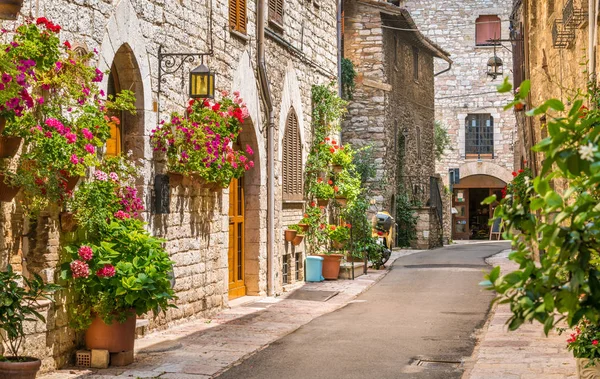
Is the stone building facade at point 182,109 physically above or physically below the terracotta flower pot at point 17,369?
above

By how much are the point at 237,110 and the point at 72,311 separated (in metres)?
3.79

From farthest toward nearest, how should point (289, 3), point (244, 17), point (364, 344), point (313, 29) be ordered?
1. point (313, 29)
2. point (289, 3)
3. point (244, 17)
4. point (364, 344)

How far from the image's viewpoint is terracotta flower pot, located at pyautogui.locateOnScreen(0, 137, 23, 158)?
6719mm

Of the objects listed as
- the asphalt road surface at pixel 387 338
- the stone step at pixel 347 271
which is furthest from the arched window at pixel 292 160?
the asphalt road surface at pixel 387 338

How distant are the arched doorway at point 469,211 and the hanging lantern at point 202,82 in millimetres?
28321

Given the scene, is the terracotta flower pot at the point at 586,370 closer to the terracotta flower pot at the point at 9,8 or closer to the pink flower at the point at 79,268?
the pink flower at the point at 79,268

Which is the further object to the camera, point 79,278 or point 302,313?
point 302,313

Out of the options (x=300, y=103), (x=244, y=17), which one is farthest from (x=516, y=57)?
(x=244, y=17)

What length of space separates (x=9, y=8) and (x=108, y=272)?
2.49m

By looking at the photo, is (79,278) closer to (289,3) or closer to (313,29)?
(289,3)

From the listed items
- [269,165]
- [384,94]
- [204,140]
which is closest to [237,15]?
[269,165]

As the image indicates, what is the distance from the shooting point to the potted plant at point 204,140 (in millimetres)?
9938

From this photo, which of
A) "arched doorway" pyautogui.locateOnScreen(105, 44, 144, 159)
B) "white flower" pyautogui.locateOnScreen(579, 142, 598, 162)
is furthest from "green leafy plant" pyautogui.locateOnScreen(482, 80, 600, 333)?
"arched doorway" pyautogui.locateOnScreen(105, 44, 144, 159)

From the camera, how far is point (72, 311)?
786 centimetres
